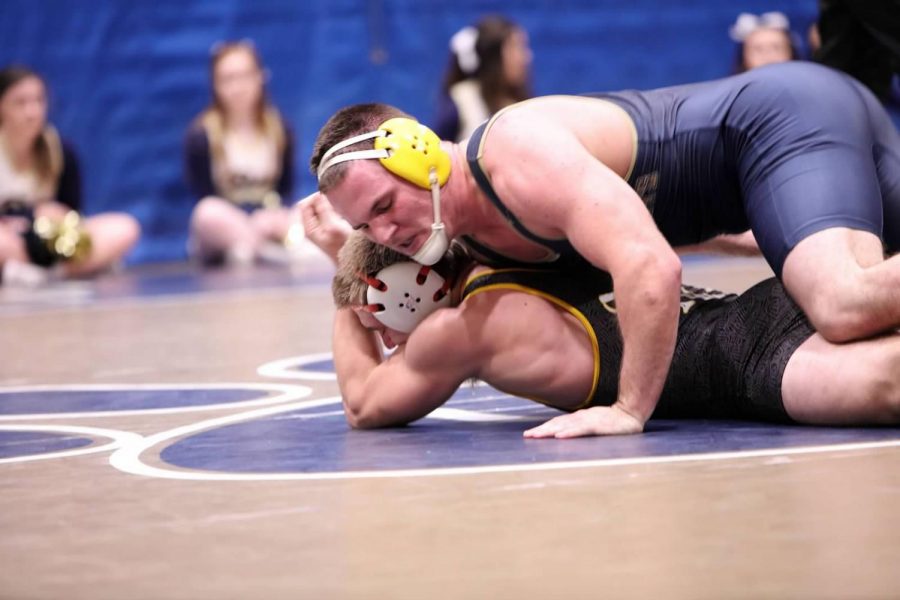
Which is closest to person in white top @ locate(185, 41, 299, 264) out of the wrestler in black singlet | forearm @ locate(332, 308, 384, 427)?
forearm @ locate(332, 308, 384, 427)

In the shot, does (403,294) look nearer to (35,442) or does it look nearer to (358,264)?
(358,264)

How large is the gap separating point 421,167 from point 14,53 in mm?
8467

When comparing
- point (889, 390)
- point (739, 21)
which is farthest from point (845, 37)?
point (739, 21)

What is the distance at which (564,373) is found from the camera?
3270mm

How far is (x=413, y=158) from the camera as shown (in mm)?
3164

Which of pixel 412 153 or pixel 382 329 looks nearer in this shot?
pixel 412 153

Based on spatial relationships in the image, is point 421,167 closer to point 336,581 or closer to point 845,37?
point 336,581

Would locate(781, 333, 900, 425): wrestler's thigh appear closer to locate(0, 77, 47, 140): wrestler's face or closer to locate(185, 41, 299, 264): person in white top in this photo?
locate(0, 77, 47, 140): wrestler's face

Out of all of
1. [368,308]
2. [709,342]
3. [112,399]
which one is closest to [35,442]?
[112,399]

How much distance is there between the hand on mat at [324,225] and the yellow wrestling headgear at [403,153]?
54 cm

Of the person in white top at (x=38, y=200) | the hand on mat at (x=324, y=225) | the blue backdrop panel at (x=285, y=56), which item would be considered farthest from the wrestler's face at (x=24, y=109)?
the hand on mat at (x=324, y=225)

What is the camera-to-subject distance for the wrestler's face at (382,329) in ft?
11.0

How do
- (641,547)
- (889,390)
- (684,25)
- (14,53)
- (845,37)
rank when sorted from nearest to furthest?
1. (641,547)
2. (889,390)
3. (845,37)
4. (14,53)
5. (684,25)

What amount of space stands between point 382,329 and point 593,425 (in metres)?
0.60
